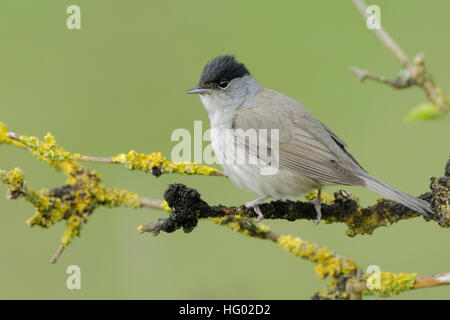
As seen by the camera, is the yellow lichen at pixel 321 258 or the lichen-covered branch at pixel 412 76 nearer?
the lichen-covered branch at pixel 412 76

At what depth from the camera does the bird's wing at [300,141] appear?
10.5ft

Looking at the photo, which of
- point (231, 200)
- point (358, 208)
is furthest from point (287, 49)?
point (358, 208)

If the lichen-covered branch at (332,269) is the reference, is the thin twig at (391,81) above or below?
above

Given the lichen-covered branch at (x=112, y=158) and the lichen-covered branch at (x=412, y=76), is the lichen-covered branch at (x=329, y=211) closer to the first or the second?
the lichen-covered branch at (x=112, y=158)

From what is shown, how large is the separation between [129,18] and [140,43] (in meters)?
0.39

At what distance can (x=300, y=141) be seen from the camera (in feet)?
11.1

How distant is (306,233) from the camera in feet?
15.0

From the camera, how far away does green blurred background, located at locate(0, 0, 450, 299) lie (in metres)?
4.27

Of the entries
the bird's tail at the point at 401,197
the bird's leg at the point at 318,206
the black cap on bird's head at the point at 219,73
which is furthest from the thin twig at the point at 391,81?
the black cap on bird's head at the point at 219,73

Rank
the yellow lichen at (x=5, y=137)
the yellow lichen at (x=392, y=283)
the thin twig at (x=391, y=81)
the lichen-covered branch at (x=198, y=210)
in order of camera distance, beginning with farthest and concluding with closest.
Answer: the yellow lichen at (x=5, y=137)
the lichen-covered branch at (x=198, y=210)
the yellow lichen at (x=392, y=283)
the thin twig at (x=391, y=81)

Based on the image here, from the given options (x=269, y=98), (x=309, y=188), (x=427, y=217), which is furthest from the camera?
(x=269, y=98)

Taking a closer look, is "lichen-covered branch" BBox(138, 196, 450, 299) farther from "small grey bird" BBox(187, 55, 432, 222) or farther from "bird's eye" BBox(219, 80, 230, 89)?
"bird's eye" BBox(219, 80, 230, 89)

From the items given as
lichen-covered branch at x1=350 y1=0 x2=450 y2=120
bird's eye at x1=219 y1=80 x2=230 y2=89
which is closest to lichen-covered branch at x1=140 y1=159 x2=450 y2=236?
lichen-covered branch at x1=350 y1=0 x2=450 y2=120

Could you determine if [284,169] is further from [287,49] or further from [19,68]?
[19,68]
